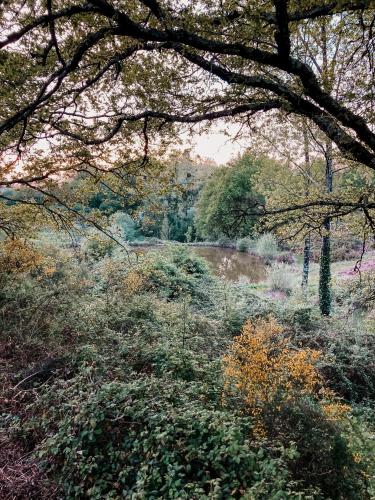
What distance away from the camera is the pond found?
18.7 meters

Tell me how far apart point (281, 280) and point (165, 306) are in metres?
9.63

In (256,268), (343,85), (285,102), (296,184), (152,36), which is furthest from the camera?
(256,268)

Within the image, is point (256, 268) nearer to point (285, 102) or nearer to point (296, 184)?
point (296, 184)

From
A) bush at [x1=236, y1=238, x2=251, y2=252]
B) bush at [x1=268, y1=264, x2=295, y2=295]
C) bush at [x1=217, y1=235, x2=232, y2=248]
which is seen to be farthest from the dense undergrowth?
bush at [x1=217, y1=235, x2=232, y2=248]

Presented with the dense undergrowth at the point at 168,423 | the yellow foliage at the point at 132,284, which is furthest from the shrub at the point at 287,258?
the dense undergrowth at the point at 168,423

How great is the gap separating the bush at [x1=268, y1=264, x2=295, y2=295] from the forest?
727cm

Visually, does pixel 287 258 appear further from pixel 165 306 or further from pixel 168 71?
pixel 168 71

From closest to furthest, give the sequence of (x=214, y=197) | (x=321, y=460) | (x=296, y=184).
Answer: (x=321, y=460) → (x=296, y=184) → (x=214, y=197)

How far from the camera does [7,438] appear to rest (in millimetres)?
3393

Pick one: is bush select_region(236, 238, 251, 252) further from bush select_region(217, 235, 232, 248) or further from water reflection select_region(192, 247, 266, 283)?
bush select_region(217, 235, 232, 248)

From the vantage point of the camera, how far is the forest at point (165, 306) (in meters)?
2.70

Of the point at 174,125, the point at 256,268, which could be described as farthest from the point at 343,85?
the point at 256,268

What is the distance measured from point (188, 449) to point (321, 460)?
1.03 meters

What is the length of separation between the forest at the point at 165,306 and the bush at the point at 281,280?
727cm
